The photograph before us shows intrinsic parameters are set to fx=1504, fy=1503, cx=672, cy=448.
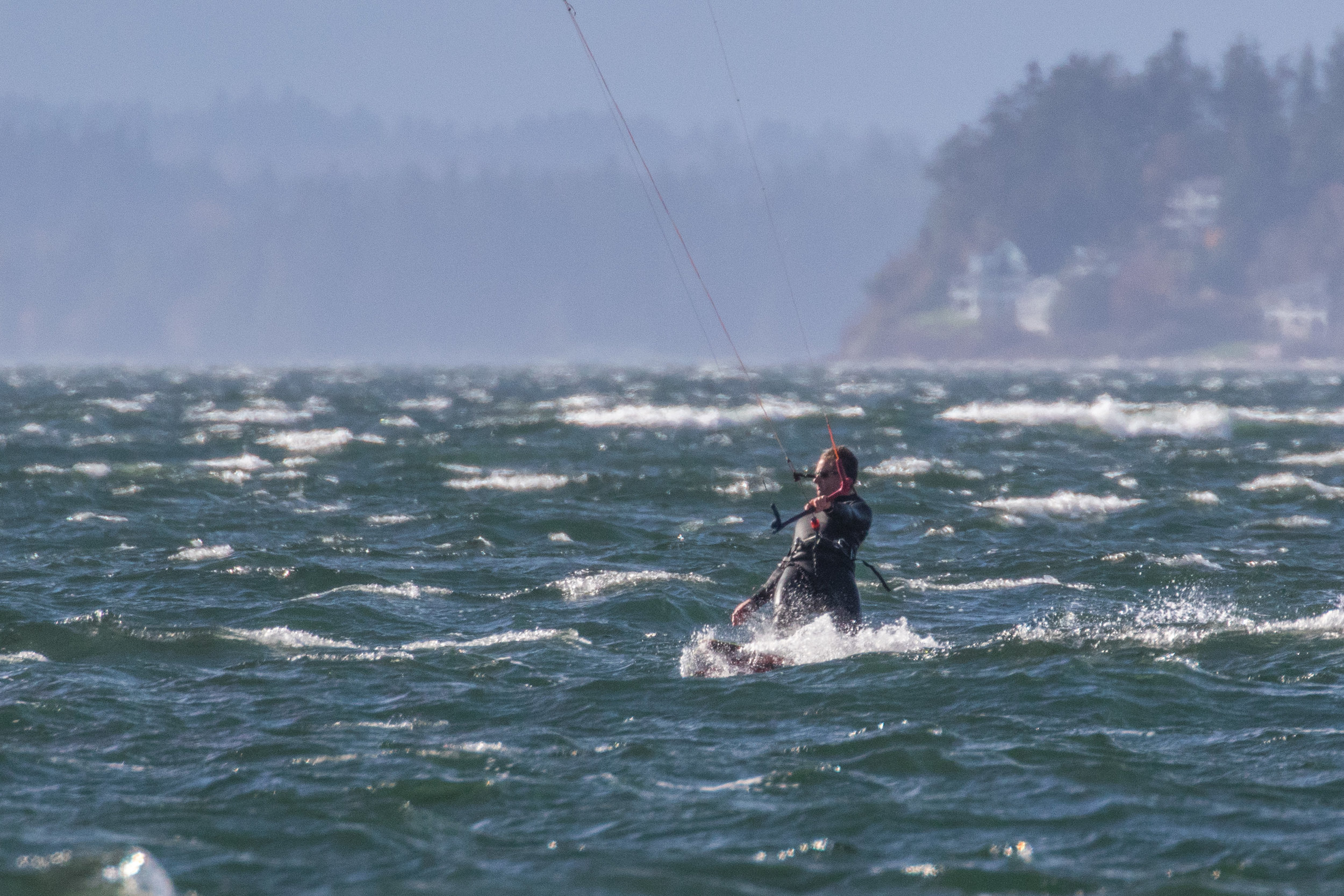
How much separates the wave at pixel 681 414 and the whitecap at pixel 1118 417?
13.3ft

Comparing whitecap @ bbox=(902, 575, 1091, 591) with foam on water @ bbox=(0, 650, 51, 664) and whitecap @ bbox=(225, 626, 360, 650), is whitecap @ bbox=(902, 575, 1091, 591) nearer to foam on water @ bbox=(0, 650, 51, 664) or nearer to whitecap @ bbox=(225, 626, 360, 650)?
whitecap @ bbox=(225, 626, 360, 650)

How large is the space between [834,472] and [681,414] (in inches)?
1335

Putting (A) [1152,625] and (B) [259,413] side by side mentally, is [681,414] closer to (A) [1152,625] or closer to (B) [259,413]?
(B) [259,413]

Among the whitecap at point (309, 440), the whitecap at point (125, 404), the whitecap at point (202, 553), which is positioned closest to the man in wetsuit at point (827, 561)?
the whitecap at point (202, 553)

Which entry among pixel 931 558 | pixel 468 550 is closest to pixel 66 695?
pixel 468 550

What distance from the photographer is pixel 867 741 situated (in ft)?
30.7

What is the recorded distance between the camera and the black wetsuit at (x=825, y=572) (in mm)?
11969

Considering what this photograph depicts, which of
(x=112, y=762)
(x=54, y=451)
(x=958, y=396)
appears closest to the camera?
(x=112, y=762)

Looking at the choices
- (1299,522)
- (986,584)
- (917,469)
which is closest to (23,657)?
(986,584)

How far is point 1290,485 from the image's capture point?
79.4 ft

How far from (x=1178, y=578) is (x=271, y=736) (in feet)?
33.2

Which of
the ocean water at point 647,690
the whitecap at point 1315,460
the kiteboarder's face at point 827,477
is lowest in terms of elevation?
the ocean water at point 647,690

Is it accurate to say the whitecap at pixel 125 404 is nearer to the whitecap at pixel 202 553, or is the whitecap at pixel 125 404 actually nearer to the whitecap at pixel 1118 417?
the whitecap at pixel 1118 417

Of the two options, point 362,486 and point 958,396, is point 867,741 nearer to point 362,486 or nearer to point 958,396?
point 362,486
